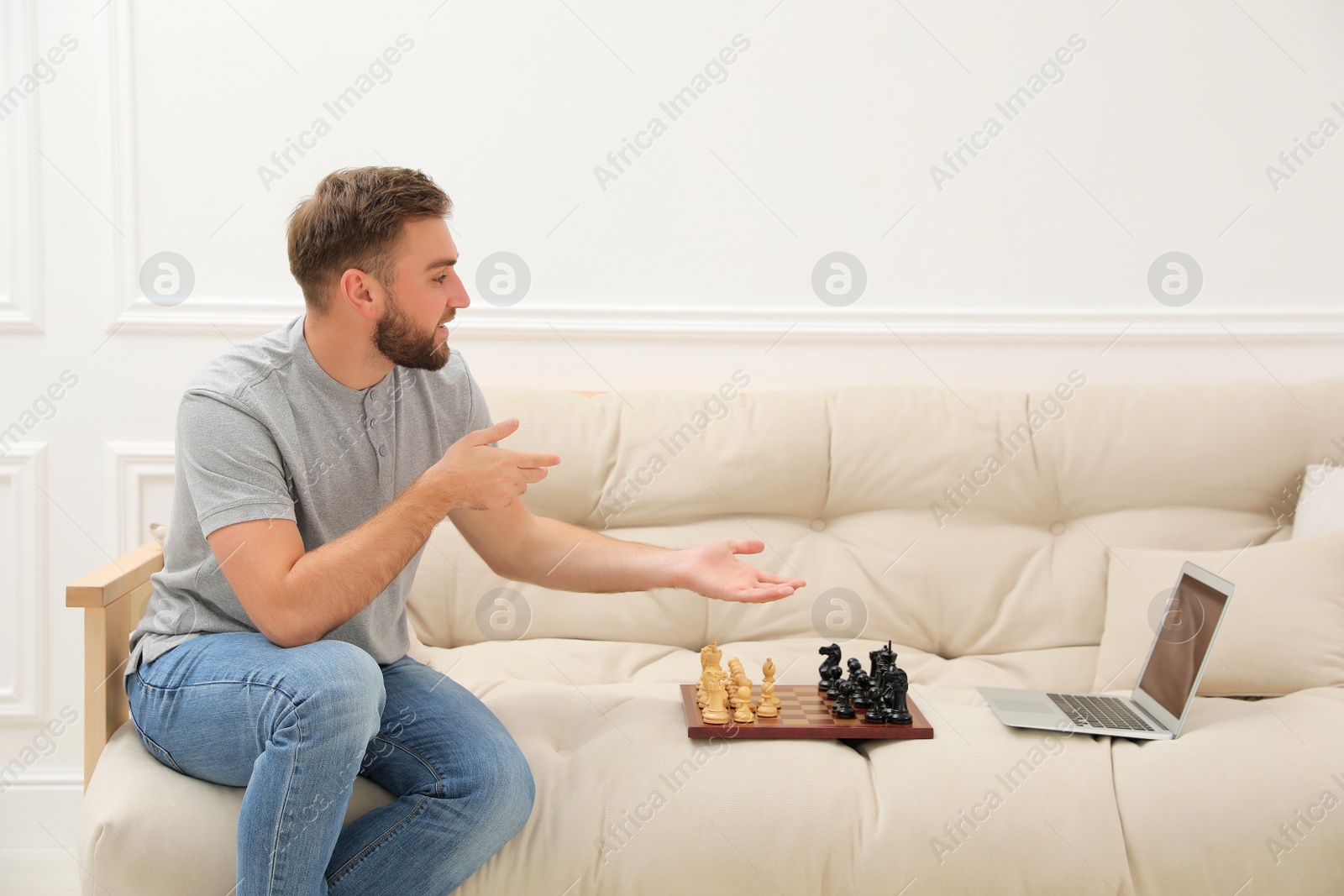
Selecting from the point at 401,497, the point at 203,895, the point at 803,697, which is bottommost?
the point at 203,895

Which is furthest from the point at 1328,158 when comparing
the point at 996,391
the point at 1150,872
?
the point at 1150,872

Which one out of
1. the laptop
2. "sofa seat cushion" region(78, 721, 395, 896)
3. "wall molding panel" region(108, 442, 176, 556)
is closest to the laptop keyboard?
the laptop

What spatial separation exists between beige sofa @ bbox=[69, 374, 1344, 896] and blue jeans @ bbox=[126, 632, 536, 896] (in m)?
0.06

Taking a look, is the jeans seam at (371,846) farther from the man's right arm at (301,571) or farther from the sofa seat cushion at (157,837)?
the man's right arm at (301,571)

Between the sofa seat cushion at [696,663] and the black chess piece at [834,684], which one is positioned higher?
the black chess piece at [834,684]

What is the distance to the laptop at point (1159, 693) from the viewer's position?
5.09 ft

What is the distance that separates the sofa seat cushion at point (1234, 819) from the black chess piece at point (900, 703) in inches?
12.3

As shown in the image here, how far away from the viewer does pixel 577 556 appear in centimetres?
168

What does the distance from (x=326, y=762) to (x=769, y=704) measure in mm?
692

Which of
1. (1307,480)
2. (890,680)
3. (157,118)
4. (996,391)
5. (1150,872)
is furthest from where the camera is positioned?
(157,118)

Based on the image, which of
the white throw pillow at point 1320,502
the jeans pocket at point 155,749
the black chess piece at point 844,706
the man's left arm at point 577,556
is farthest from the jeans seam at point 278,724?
the white throw pillow at point 1320,502

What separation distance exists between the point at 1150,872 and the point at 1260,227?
1.80m

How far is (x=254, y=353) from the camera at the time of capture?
1.46 metres

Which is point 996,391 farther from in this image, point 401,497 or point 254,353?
point 254,353
